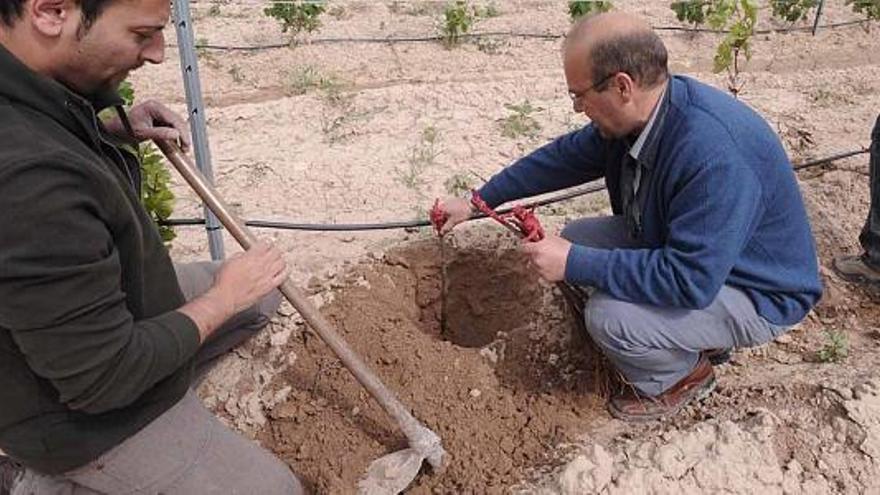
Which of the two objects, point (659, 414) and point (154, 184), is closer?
point (659, 414)

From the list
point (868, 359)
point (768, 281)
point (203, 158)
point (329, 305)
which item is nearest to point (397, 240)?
point (329, 305)

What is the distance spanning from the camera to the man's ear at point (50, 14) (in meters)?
1.63

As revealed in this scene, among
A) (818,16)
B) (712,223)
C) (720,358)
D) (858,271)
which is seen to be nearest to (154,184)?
(712,223)

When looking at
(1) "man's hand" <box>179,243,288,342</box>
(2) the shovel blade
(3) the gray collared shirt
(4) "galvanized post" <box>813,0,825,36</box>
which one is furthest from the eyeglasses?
(4) "galvanized post" <box>813,0,825,36</box>

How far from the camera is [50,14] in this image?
5.41 feet

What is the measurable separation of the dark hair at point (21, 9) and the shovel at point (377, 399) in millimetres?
805

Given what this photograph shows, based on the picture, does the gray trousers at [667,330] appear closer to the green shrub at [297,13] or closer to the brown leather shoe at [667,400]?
the brown leather shoe at [667,400]

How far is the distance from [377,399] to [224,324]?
659 millimetres

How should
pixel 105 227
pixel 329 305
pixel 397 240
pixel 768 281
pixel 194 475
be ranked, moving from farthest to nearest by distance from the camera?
pixel 397 240
pixel 329 305
pixel 768 281
pixel 194 475
pixel 105 227

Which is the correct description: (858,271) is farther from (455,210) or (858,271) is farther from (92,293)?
(92,293)

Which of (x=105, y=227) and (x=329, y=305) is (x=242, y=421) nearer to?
(x=329, y=305)

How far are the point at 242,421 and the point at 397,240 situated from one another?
1283 millimetres

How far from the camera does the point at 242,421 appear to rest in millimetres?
3012

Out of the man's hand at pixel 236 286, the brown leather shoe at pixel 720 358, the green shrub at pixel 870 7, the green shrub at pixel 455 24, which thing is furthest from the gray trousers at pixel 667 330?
the green shrub at pixel 870 7
